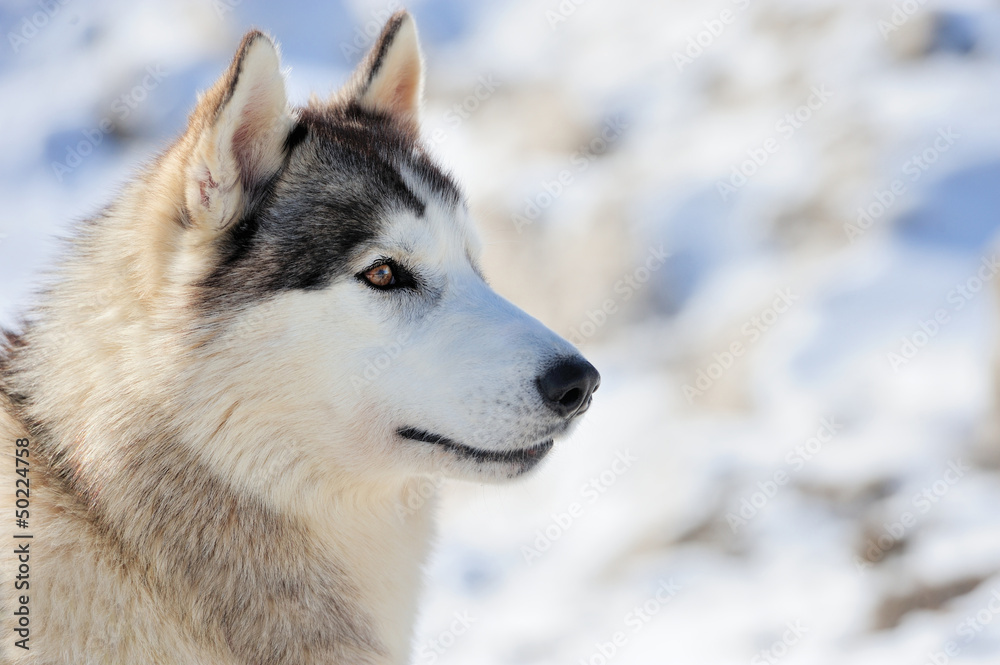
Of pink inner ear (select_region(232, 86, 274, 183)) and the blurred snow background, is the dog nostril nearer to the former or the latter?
pink inner ear (select_region(232, 86, 274, 183))

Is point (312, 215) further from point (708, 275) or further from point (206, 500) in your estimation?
point (708, 275)

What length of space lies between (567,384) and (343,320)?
0.66 m

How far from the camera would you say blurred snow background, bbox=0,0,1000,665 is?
6.11 meters

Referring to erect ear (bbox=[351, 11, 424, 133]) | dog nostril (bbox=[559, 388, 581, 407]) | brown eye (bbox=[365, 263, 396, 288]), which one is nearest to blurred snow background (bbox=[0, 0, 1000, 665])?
erect ear (bbox=[351, 11, 424, 133])

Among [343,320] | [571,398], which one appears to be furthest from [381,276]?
[571,398]

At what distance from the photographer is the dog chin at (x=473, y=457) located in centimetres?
256

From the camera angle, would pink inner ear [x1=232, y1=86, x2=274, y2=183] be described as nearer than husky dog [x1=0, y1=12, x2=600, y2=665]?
No

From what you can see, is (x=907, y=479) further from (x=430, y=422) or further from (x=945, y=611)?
(x=430, y=422)

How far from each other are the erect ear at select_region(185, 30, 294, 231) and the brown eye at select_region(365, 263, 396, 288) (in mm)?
402

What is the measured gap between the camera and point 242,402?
244cm

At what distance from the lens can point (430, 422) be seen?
2.53m

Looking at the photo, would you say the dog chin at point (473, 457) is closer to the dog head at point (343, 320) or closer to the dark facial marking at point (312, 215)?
the dog head at point (343, 320)

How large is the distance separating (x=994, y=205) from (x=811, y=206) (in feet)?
5.51

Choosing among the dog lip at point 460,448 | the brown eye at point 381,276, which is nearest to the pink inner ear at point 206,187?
the brown eye at point 381,276
